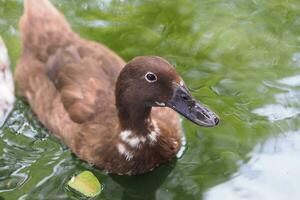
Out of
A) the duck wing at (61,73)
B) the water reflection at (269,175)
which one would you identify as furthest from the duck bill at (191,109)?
the duck wing at (61,73)

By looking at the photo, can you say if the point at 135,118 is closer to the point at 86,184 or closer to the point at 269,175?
the point at 86,184

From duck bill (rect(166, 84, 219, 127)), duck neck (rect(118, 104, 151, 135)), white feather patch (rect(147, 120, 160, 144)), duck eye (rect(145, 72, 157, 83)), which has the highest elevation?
duck eye (rect(145, 72, 157, 83))

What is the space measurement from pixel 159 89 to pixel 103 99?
21.9 inches

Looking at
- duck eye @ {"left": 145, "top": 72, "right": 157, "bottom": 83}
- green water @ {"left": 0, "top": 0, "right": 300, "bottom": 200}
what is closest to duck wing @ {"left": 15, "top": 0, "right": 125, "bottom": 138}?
green water @ {"left": 0, "top": 0, "right": 300, "bottom": 200}

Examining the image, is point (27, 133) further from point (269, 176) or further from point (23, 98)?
point (269, 176)

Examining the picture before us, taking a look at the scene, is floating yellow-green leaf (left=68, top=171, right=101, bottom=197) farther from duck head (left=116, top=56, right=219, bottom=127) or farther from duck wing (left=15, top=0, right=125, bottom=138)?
duck head (left=116, top=56, right=219, bottom=127)

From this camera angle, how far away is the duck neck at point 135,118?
4611 millimetres

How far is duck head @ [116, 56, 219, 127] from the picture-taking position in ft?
14.4

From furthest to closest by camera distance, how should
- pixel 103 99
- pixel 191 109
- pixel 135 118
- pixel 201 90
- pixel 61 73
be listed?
pixel 201 90 < pixel 61 73 < pixel 103 99 < pixel 135 118 < pixel 191 109

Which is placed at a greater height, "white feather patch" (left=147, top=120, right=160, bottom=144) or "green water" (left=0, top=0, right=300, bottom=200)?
"white feather patch" (left=147, top=120, right=160, bottom=144)

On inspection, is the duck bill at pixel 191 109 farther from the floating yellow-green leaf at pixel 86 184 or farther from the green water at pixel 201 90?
the floating yellow-green leaf at pixel 86 184

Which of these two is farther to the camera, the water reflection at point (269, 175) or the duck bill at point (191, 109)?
the water reflection at point (269, 175)

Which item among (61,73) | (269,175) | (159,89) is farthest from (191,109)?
(61,73)

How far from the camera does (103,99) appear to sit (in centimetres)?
487
